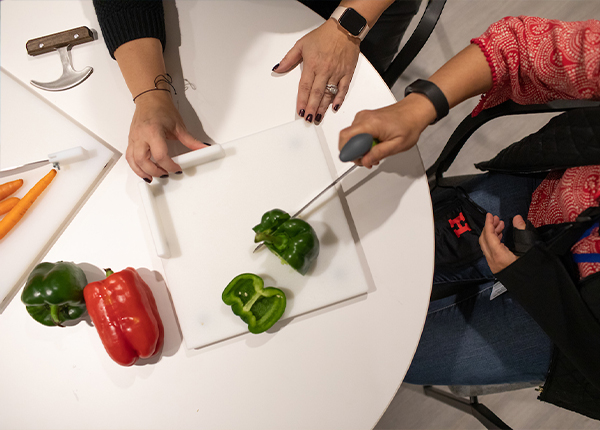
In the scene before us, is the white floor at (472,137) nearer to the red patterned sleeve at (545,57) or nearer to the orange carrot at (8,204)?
the red patterned sleeve at (545,57)

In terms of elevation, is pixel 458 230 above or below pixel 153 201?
below

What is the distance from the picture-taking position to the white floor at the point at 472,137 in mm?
1891

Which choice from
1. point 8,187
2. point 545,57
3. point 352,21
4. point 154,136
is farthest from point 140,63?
point 545,57

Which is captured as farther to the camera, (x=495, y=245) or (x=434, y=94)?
(x=495, y=245)

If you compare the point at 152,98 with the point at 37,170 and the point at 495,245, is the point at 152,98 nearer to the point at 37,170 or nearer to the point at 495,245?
the point at 37,170

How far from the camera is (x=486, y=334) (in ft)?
4.09

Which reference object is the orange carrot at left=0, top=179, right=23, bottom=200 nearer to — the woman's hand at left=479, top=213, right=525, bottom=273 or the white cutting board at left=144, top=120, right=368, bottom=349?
the white cutting board at left=144, top=120, right=368, bottom=349

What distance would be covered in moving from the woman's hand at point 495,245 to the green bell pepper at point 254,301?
26.0 inches

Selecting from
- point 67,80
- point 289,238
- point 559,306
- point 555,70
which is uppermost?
point 67,80

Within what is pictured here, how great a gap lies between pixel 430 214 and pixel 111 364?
979 millimetres

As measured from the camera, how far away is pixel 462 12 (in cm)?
218

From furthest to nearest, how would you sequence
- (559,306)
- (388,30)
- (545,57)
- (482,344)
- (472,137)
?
(472,137), (388,30), (482,344), (559,306), (545,57)

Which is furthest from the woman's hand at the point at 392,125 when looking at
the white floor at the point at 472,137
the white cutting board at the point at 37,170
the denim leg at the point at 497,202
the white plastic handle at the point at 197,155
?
the white floor at the point at 472,137

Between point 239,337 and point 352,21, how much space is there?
0.95 meters
